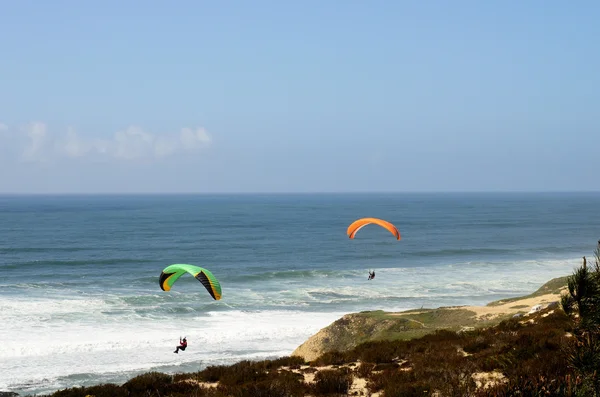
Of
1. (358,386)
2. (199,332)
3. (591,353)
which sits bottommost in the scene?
(199,332)

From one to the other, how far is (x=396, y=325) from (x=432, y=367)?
9.48 metres

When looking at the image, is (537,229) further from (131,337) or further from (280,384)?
(280,384)

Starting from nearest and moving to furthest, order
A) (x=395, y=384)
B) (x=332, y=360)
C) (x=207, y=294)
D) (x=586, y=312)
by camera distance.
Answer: (x=586, y=312) → (x=395, y=384) → (x=332, y=360) → (x=207, y=294)

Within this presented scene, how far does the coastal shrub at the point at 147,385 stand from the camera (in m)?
14.3

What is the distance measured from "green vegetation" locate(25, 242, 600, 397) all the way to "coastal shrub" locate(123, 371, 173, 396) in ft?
0.08

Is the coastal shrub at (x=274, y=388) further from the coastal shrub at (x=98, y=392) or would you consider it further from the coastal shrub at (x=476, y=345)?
the coastal shrub at (x=476, y=345)

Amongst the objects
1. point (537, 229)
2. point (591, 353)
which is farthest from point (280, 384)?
point (537, 229)

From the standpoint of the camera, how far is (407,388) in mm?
11891

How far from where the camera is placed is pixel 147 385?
14.7m

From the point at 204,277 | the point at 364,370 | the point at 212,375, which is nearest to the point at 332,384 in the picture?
the point at 364,370

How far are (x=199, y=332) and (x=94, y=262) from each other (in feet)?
108

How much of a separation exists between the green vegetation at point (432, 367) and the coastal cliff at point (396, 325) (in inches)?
131

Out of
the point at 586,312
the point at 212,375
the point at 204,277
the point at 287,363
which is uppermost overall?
the point at 586,312

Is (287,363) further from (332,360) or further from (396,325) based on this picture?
(396,325)
